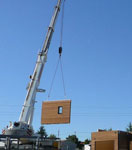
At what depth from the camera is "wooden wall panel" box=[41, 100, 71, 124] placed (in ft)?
90.8

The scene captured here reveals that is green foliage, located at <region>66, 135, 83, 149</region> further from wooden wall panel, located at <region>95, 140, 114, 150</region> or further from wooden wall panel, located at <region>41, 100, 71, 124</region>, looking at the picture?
wooden wall panel, located at <region>41, 100, 71, 124</region>

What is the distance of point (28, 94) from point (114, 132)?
9410mm

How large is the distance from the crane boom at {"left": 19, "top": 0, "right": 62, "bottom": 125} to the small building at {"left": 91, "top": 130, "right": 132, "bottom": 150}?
797cm

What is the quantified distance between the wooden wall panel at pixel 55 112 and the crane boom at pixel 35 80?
5.07 feet

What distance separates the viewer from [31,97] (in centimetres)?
3017

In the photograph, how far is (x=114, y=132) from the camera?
31750mm

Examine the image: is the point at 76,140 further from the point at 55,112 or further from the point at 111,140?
the point at 55,112

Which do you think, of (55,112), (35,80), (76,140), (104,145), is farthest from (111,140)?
(76,140)

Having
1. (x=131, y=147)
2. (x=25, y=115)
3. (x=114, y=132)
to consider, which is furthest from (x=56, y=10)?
(x=131, y=147)

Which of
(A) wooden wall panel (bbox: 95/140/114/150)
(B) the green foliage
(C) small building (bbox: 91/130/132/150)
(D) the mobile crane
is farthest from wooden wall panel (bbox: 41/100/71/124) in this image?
(B) the green foliage

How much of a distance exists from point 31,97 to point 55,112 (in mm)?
3281

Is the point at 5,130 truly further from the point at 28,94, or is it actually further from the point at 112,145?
the point at 112,145

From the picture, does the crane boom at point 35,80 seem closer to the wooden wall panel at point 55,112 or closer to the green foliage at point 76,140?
the wooden wall panel at point 55,112

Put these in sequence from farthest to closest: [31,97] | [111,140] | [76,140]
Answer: [76,140], [111,140], [31,97]
